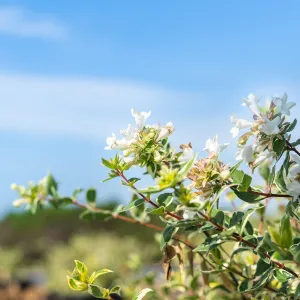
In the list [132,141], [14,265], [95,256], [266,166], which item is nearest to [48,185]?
[266,166]

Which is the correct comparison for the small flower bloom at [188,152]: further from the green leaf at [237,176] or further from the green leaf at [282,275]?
the green leaf at [282,275]

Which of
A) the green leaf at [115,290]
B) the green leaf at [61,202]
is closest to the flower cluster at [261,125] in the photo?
the green leaf at [115,290]

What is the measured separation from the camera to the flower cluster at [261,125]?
119 cm

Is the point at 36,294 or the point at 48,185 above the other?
the point at 48,185

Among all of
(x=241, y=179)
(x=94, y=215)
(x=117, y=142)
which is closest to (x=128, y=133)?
(x=117, y=142)

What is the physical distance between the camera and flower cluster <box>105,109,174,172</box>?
49.6 inches

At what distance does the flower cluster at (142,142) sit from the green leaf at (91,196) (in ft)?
2.56

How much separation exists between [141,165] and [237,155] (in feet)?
0.73

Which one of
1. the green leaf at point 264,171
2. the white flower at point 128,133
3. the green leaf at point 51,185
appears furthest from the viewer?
the green leaf at point 51,185

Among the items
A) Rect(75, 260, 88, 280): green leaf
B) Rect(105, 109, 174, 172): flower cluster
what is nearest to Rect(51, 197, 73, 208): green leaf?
Rect(75, 260, 88, 280): green leaf

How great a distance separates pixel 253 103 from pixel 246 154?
0.11 m

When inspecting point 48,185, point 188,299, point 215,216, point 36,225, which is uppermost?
point 215,216

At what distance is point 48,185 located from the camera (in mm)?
2162

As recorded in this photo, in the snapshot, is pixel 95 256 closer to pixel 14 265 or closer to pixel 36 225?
pixel 14 265
